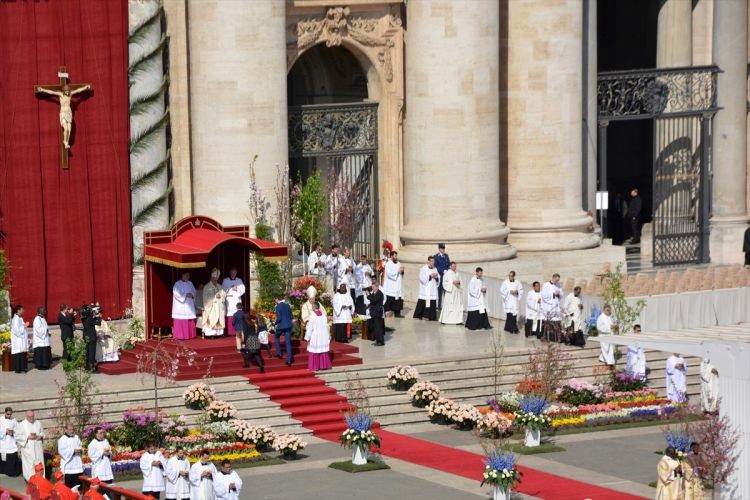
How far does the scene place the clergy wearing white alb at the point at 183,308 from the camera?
144ft

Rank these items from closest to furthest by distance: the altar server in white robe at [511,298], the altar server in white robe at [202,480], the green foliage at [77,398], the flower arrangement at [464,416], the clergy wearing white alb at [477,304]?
the altar server in white robe at [202,480]
the green foliage at [77,398]
the flower arrangement at [464,416]
the altar server in white robe at [511,298]
the clergy wearing white alb at [477,304]

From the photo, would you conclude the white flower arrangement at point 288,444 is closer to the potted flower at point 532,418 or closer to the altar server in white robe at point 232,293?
the potted flower at point 532,418

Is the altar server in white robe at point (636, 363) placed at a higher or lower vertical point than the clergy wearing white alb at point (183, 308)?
lower

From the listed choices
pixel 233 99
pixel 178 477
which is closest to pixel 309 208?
pixel 233 99

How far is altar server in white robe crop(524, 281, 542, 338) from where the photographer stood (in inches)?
1866

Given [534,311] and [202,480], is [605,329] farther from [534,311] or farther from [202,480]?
[202,480]

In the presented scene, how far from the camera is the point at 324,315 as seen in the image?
43.3 meters

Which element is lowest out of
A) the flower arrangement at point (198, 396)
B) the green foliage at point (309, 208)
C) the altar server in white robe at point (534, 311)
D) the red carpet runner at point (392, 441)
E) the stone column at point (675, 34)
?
the red carpet runner at point (392, 441)

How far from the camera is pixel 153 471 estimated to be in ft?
115

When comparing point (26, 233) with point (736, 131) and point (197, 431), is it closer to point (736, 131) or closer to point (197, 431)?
point (197, 431)

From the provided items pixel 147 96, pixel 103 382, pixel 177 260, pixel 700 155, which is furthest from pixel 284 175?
pixel 700 155

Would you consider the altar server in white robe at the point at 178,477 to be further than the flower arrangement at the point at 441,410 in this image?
No

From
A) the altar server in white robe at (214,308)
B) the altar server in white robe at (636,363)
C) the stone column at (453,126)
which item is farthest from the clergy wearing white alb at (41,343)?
the altar server in white robe at (636,363)

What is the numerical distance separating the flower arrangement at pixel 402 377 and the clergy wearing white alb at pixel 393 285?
21.8 ft
